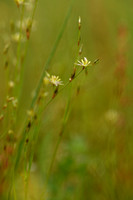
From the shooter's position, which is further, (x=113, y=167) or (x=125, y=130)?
(x=125, y=130)

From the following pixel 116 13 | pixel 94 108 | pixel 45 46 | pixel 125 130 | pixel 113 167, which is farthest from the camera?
pixel 116 13

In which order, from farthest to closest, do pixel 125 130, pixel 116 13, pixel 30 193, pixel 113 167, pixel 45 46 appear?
pixel 116 13 → pixel 45 46 → pixel 125 130 → pixel 113 167 → pixel 30 193

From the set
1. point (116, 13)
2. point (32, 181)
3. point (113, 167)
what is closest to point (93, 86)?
point (113, 167)

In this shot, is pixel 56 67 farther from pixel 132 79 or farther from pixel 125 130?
pixel 132 79

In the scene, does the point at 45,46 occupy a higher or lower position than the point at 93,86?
higher

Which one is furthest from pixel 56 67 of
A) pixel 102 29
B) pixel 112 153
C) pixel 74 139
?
pixel 102 29

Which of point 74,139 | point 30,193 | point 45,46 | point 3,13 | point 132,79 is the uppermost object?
point 3,13
